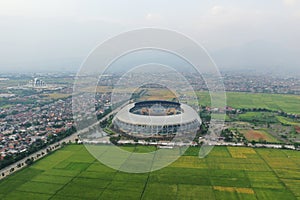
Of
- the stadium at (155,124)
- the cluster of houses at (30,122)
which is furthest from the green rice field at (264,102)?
the cluster of houses at (30,122)

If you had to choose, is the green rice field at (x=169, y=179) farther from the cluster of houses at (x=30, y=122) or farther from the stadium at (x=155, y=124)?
the cluster of houses at (x=30, y=122)

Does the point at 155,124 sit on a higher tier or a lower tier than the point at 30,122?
higher

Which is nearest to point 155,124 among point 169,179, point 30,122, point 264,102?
point 169,179

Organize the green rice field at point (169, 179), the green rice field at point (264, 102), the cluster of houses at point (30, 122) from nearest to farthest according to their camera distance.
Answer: the green rice field at point (169, 179), the cluster of houses at point (30, 122), the green rice field at point (264, 102)

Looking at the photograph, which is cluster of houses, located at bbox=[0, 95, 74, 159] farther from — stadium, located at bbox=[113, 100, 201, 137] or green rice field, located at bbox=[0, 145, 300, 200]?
stadium, located at bbox=[113, 100, 201, 137]

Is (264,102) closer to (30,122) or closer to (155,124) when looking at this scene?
(155,124)

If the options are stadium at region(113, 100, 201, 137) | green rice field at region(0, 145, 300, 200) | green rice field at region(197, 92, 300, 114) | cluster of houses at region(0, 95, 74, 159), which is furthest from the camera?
green rice field at region(197, 92, 300, 114)

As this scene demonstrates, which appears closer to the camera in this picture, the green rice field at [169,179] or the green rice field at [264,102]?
the green rice field at [169,179]

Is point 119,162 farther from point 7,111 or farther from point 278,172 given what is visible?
point 7,111

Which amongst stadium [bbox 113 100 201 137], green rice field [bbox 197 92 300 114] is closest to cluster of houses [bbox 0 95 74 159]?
stadium [bbox 113 100 201 137]
